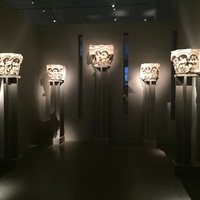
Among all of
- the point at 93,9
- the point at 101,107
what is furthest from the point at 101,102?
the point at 93,9

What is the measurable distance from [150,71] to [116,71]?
1160mm

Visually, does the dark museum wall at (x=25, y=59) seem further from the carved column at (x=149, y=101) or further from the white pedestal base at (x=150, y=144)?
the white pedestal base at (x=150, y=144)

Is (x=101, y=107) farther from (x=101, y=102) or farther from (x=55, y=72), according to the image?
(x=55, y=72)

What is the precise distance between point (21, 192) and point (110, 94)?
4192mm

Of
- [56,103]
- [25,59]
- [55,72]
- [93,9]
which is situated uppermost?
[93,9]

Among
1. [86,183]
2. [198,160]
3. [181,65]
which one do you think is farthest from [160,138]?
[86,183]

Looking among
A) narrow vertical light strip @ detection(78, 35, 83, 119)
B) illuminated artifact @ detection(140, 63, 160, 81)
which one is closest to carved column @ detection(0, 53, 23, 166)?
narrow vertical light strip @ detection(78, 35, 83, 119)

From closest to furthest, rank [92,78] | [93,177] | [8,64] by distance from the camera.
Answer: [93,177] < [8,64] < [92,78]

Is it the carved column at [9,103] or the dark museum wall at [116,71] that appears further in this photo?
the dark museum wall at [116,71]

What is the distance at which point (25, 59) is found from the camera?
6.46m

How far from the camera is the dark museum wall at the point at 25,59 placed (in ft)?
18.0

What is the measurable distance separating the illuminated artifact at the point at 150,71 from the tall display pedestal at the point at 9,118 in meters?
3.24

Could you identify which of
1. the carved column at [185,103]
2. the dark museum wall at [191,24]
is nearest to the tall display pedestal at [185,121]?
the carved column at [185,103]

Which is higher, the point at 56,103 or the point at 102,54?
the point at 102,54
